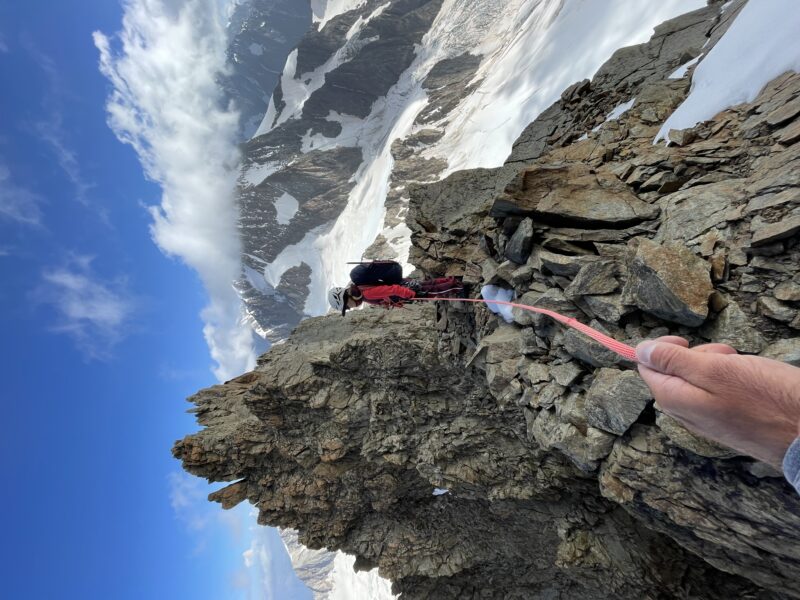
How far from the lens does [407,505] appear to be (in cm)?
1387

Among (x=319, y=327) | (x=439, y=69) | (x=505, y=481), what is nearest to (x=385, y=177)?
(x=439, y=69)

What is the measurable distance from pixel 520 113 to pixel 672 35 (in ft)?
75.4

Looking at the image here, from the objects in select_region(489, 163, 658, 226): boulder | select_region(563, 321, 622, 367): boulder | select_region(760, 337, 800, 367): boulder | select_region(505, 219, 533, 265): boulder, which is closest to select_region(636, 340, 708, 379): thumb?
select_region(760, 337, 800, 367): boulder

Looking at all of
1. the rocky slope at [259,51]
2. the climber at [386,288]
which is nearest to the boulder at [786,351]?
the climber at [386,288]

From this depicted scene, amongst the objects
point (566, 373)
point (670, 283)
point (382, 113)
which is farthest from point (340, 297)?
point (382, 113)

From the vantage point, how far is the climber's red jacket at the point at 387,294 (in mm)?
9930

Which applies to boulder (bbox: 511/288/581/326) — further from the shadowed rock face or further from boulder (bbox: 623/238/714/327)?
the shadowed rock face

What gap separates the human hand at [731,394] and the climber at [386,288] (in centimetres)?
750

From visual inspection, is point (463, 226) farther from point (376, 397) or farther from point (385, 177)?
point (385, 177)

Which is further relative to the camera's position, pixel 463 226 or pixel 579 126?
pixel 463 226

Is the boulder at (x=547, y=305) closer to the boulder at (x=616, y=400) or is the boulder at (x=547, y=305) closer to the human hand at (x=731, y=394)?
the boulder at (x=616, y=400)

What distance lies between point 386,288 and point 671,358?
27.0ft

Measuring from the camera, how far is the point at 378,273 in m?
10.5

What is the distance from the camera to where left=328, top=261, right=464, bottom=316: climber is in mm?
9969
